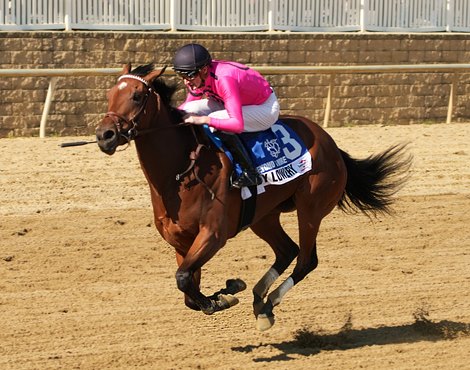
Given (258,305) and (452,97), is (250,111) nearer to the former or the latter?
(258,305)

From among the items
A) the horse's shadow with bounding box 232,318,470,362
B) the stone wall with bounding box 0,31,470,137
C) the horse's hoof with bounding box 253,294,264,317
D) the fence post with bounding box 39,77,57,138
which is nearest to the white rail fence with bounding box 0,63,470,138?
the fence post with bounding box 39,77,57,138

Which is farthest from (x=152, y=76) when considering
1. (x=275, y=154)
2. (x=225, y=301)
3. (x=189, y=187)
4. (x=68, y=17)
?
(x=68, y=17)

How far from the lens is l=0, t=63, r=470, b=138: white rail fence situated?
1310cm

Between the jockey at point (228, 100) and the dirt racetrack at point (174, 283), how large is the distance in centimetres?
116

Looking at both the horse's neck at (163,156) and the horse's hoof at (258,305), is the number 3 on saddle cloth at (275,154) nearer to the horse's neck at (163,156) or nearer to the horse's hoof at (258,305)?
the horse's neck at (163,156)

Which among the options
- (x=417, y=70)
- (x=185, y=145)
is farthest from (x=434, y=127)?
(x=185, y=145)

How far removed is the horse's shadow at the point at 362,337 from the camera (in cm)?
683

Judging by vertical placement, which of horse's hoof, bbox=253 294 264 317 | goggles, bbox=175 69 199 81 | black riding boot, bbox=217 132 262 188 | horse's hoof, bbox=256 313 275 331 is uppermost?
goggles, bbox=175 69 199 81

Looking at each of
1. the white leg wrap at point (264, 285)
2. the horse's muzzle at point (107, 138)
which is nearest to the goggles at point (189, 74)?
the horse's muzzle at point (107, 138)

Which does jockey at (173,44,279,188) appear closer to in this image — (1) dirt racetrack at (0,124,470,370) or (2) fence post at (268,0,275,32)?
(1) dirt racetrack at (0,124,470,370)

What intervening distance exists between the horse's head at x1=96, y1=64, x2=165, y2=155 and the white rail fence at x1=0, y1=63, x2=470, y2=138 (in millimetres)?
6800

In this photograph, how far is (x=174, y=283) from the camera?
8.34m

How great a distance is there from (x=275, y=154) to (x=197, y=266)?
1038 mm

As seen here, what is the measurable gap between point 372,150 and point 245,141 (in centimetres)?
669
